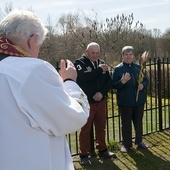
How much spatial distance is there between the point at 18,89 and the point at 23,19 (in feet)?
1.44

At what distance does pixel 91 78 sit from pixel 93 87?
20 centimetres

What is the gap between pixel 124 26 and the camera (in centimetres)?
1366

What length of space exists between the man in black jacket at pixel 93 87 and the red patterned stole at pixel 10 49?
2970 millimetres

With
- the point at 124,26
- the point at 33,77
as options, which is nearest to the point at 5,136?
the point at 33,77

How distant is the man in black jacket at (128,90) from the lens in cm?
519

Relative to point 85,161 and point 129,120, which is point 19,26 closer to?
point 85,161

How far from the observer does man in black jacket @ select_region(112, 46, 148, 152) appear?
5.19m

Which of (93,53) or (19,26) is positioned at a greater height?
(19,26)

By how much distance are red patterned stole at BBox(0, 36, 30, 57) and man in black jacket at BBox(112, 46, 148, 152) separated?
3412mm

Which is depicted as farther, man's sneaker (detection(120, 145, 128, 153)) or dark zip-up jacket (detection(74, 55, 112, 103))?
man's sneaker (detection(120, 145, 128, 153))

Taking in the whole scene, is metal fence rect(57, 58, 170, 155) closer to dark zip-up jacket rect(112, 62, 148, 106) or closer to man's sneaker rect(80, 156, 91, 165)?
man's sneaker rect(80, 156, 91, 165)

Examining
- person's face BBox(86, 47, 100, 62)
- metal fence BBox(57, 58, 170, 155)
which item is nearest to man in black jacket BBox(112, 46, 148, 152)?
metal fence BBox(57, 58, 170, 155)

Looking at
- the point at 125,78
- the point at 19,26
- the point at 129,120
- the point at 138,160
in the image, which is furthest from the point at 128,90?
the point at 19,26

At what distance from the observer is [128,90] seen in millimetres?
5215
